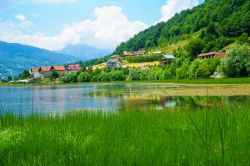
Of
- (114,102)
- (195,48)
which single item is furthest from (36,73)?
(114,102)

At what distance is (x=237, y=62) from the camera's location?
5916 centimetres

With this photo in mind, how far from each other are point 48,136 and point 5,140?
916mm

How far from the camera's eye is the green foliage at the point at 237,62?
191ft

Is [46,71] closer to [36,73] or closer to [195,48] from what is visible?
[36,73]

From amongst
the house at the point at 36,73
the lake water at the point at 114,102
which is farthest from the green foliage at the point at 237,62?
the house at the point at 36,73

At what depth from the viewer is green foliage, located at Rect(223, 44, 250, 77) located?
2293 inches

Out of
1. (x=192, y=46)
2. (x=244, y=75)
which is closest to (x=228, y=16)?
(x=192, y=46)

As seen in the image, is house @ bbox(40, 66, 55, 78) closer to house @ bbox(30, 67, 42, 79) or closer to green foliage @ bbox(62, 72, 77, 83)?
house @ bbox(30, 67, 42, 79)

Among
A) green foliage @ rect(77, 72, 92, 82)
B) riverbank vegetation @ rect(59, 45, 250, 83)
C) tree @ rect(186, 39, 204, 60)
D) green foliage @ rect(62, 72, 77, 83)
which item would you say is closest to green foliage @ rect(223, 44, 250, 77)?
riverbank vegetation @ rect(59, 45, 250, 83)

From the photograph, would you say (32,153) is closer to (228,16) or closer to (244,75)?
(244,75)

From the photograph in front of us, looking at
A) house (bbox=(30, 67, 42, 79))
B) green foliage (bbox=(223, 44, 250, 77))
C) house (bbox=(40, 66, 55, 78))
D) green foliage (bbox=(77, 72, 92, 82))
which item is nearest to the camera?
green foliage (bbox=(223, 44, 250, 77))

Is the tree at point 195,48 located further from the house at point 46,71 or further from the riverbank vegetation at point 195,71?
the house at point 46,71

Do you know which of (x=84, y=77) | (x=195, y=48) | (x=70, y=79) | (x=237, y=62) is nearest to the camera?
(x=237, y=62)

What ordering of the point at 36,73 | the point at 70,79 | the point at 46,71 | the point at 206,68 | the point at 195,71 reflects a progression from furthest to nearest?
1. the point at 46,71
2. the point at 36,73
3. the point at 70,79
4. the point at 195,71
5. the point at 206,68
